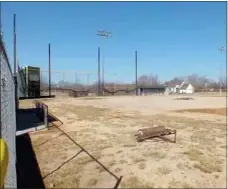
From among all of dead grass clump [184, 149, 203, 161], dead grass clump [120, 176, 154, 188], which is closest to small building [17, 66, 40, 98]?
dead grass clump [184, 149, 203, 161]

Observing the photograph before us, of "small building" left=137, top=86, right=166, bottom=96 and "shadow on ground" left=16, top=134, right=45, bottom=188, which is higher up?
"small building" left=137, top=86, right=166, bottom=96

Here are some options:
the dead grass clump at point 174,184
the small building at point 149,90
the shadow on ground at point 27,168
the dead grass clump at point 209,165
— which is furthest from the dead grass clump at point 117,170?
the small building at point 149,90

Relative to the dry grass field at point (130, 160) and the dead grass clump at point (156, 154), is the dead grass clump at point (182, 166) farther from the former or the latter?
the dead grass clump at point (156, 154)

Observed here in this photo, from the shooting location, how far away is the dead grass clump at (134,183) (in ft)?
22.0

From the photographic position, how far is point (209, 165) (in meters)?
8.18

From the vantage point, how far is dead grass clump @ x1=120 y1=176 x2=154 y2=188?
263 inches

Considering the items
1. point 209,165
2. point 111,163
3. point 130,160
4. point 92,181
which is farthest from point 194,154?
point 92,181

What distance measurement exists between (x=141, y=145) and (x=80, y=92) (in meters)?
56.1

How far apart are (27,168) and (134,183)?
9.93 ft

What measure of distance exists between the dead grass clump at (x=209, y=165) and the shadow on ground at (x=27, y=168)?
3842 millimetres

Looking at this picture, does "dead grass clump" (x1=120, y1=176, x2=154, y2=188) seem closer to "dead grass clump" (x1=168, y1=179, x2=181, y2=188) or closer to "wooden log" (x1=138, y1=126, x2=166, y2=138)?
"dead grass clump" (x1=168, y1=179, x2=181, y2=188)

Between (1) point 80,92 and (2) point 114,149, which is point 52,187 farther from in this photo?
(1) point 80,92

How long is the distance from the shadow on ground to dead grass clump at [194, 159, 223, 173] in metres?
3.84

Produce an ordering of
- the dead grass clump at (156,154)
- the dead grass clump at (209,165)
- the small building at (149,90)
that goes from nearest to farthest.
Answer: the dead grass clump at (209,165) → the dead grass clump at (156,154) → the small building at (149,90)
